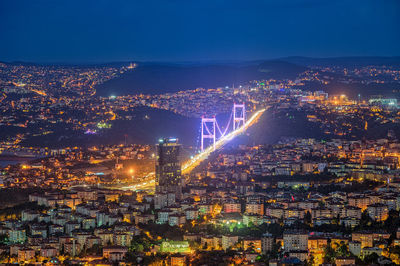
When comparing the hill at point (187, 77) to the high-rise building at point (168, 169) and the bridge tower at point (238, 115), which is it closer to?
the bridge tower at point (238, 115)

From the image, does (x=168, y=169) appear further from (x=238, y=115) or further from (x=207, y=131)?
(x=238, y=115)

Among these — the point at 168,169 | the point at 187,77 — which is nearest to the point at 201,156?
the point at 168,169

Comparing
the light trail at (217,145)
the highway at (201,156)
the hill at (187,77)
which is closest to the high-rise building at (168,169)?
the highway at (201,156)

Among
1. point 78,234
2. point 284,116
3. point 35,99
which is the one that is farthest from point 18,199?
point 35,99

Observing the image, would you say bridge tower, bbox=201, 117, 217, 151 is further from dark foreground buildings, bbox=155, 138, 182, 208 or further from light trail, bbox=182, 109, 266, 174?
dark foreground buildings, bbox=155, 138, 182, 208

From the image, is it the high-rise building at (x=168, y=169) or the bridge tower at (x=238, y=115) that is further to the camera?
the bridge tower at (x=238, y=115)

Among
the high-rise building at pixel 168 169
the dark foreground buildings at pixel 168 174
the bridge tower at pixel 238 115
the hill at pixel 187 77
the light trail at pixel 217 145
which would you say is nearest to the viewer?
the dark foreground buildings at pixel 168 174

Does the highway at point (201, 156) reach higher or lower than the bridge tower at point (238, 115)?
lower
